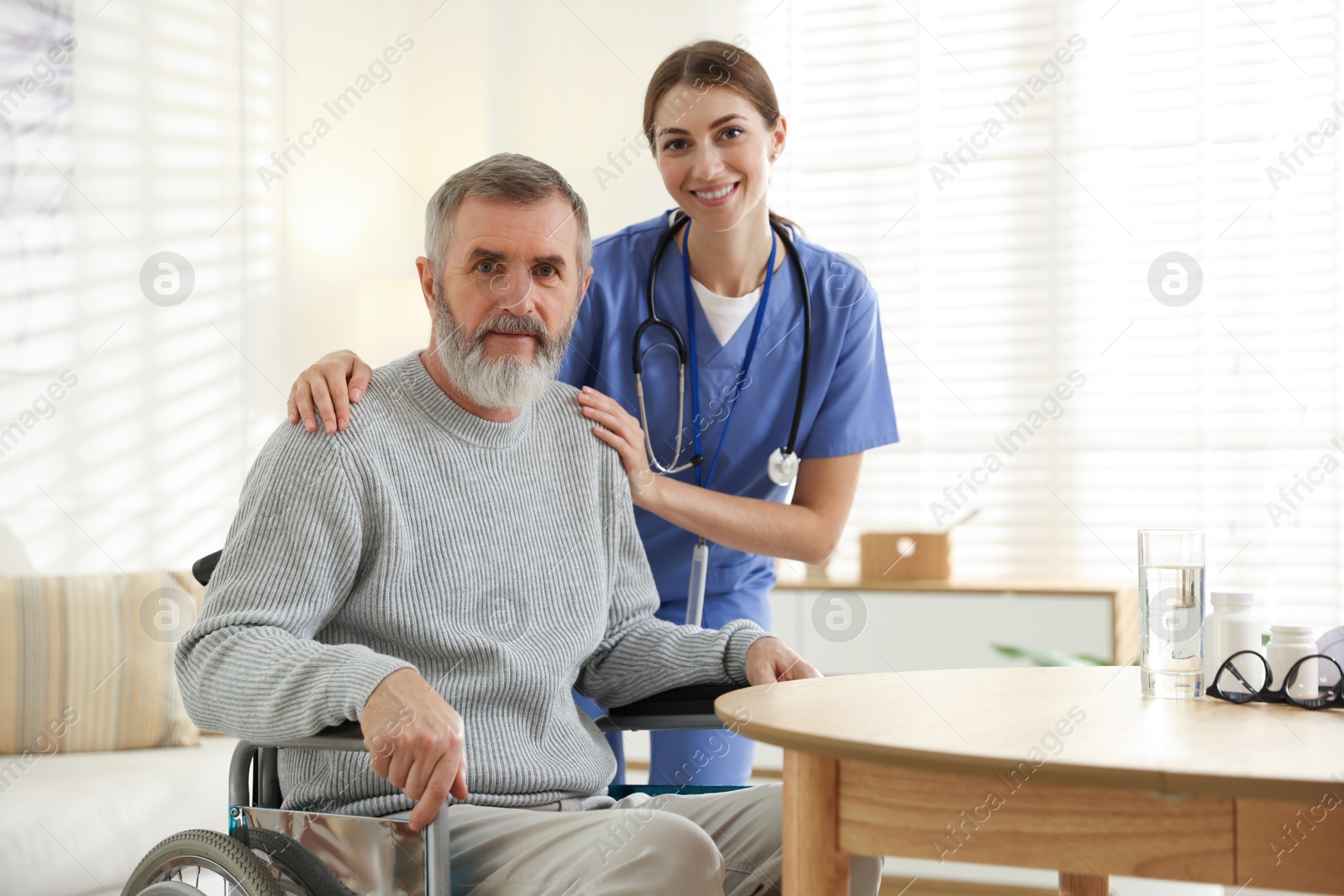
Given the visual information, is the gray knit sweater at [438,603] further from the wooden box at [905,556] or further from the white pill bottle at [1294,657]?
the wooden box at [905,556]

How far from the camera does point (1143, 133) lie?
11.6 feet

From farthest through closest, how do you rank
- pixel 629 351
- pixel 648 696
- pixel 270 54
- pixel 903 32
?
pixel 903 32
pixel 270 54
pixel 629 351
pixel 648 696

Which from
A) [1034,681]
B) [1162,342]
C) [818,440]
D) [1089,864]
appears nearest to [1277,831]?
[1089,864]

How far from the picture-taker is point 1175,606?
3.80ft

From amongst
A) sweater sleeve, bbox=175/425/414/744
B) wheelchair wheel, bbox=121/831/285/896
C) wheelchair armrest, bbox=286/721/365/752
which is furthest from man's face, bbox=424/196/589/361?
wheelchair wheel, bbox=121/831/285/896

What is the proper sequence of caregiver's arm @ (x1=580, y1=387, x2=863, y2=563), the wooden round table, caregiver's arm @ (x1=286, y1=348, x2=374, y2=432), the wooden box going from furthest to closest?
the wooden box
caregiver's arm @ (x1=580, y1=387, x2=863, y2=563)
caregiver's arm @ (x1=286, y1=348, x2=374, y2=432)
the wooden round table

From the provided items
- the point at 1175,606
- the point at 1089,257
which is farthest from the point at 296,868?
the point at 1089,257

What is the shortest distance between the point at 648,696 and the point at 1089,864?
699 mm

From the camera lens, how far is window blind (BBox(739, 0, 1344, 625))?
11.1 ft

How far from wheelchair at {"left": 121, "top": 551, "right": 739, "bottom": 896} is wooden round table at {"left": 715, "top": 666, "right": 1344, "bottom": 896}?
12.1 inches

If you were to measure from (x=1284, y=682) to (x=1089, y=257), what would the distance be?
268cm

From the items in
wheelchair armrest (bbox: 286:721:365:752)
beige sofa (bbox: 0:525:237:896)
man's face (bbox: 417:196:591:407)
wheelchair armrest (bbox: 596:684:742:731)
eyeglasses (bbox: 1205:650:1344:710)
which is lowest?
beige sofa (bbox: 0:525:237:896)

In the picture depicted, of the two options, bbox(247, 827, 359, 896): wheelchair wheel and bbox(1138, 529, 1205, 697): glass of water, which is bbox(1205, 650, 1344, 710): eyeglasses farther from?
bbox(247, 827, 359, 896): wheelchair wheel

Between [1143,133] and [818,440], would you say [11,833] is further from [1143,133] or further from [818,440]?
[1143,133]
